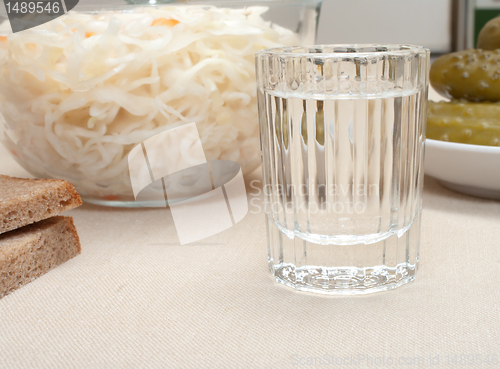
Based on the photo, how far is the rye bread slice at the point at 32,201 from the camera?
52 centimetres

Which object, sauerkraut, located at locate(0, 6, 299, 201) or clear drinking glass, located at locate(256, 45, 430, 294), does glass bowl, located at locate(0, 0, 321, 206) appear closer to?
sauerkraut, located at locate(0, 6, 299, 201)

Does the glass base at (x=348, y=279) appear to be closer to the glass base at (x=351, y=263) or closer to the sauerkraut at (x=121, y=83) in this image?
the glass base at (x=351, y=263)

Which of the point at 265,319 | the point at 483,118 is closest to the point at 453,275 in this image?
the point at 265,319

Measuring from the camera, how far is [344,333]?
1.37 ft

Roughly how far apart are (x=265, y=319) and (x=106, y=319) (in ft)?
0.47

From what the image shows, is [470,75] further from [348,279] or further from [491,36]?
[348,279]

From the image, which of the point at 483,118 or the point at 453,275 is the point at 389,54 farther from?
the point at 483,118

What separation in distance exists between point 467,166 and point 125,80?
459 millimetres

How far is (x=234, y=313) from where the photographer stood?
0.46 meters

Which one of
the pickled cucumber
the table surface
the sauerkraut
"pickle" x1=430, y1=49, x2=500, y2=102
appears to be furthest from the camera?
the pickled cucumber

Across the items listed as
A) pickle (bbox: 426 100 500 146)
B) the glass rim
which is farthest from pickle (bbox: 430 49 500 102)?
the glass rim

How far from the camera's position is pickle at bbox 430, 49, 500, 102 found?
30.9 inches

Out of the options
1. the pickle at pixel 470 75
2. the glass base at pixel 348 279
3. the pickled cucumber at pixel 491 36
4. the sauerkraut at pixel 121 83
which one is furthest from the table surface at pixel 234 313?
the pickled cucumber at pixel 491 36

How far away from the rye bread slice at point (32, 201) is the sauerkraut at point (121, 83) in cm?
8
